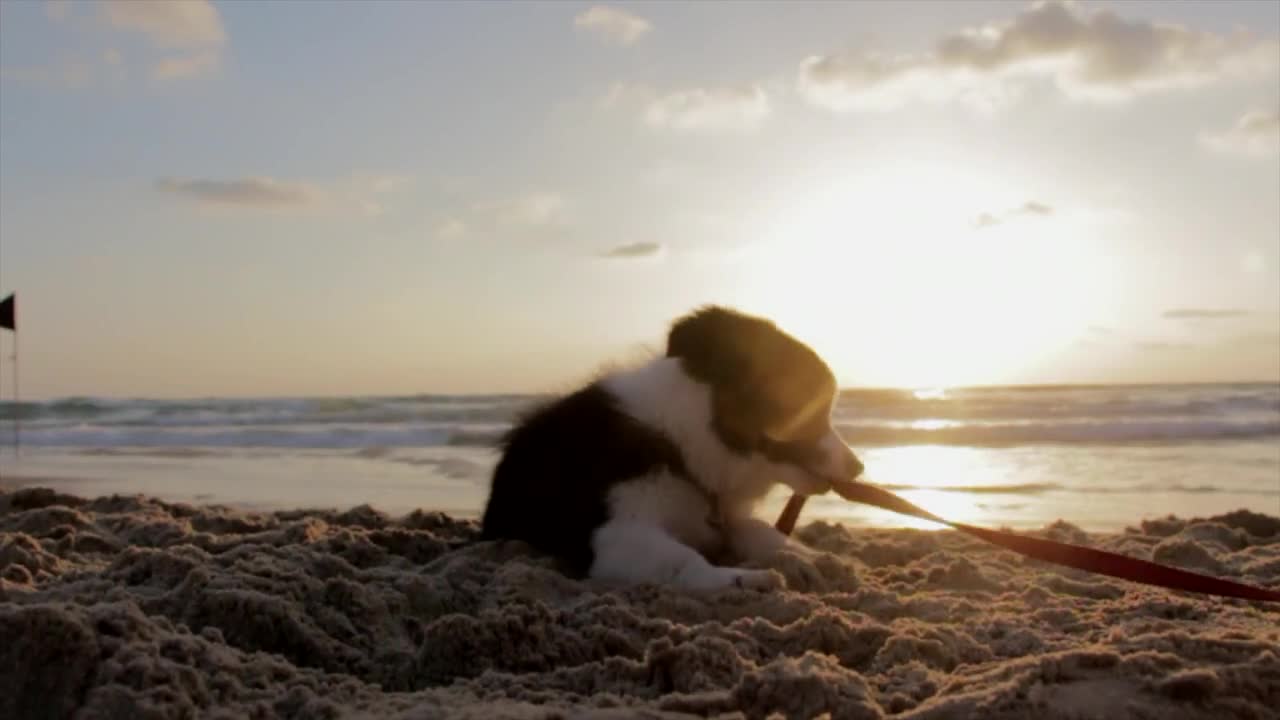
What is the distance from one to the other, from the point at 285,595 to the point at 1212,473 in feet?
29.2

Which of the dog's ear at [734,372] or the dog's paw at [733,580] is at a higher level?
the dog's ear at [734,372]

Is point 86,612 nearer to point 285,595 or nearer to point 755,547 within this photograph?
point 285,595

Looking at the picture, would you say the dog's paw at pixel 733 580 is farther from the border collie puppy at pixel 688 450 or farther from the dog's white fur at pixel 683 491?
the border collie puppy at pixel 688 450

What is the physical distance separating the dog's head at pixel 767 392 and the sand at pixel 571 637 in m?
0.48

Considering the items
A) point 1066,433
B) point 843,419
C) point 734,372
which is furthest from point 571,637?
point 843,419

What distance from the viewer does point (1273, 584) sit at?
410 cm

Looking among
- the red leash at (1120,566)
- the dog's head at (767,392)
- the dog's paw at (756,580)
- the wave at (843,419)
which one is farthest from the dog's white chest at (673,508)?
the wave at (843,419)

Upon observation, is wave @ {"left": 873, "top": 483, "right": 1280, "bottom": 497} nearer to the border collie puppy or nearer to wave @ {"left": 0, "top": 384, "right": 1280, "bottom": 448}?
the border collie puppy

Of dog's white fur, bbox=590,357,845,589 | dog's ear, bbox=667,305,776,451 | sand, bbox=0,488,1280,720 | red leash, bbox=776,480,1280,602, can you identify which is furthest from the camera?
dog's ear, bbox=667,305,776,451

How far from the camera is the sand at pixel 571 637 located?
2.30 metres

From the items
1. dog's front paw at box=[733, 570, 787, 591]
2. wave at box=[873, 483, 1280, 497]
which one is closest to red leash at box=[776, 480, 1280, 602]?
dog's front paw at box=[733, 570, 787, 591]

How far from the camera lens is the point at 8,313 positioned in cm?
732

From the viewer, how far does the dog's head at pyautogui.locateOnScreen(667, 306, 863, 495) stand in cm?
440

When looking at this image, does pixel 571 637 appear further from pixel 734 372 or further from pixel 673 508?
pixel 734 372
